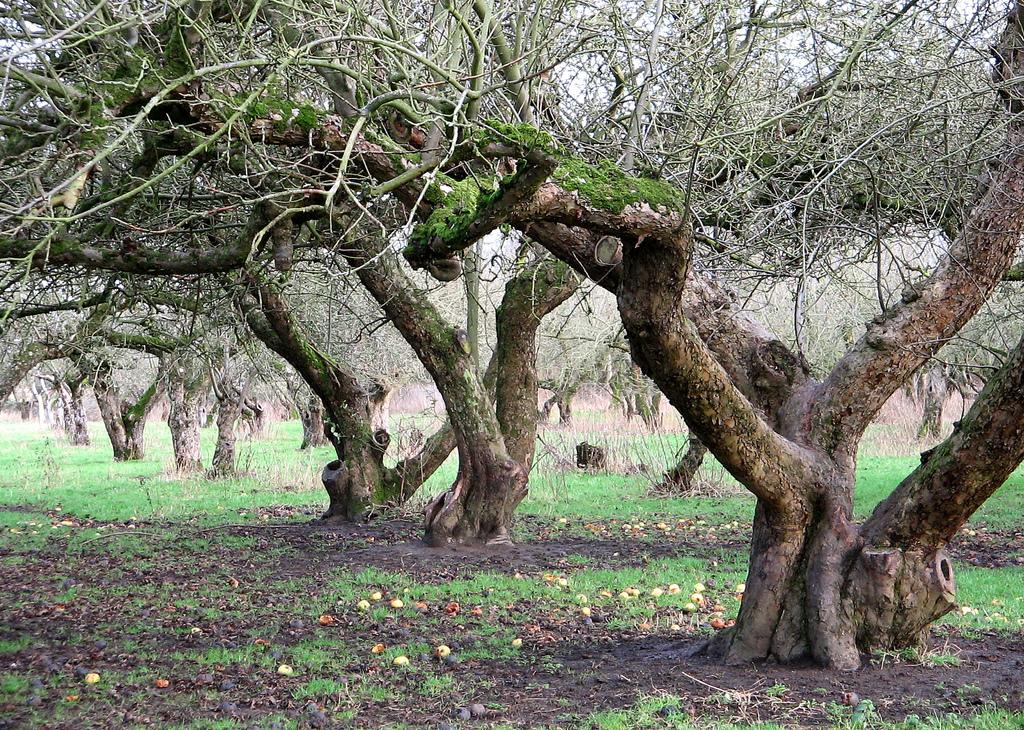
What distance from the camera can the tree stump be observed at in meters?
20.1

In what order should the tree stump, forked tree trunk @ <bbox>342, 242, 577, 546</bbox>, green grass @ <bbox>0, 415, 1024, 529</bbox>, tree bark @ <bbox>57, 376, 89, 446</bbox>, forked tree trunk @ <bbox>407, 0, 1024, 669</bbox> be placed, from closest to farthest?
forked tree trunk @ <bbox>407, 0, 1024, 669</bbox> < forked tree trunk @ <bbox>342, 242, 577, 546</bbox> < green grass @ <bbox>0, 415, 1024, 529</bbox> < the tree stump < tree bark @ <bbox>57, 376, 89, 446</bbox>

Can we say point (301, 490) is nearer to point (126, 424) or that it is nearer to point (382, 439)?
point (382, 439)

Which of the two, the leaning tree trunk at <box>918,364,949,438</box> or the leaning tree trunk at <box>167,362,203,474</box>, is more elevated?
the leaning tree trunk at <box>918,364,949,438</box>

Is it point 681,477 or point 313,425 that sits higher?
point 313,425

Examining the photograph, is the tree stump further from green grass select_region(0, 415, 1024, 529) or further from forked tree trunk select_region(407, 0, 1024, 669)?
forked tree trunk select_region(407, 0, 1024, 669)

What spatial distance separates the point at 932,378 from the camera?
2739 centimetres

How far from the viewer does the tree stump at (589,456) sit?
66.0 feet

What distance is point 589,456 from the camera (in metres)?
20.1

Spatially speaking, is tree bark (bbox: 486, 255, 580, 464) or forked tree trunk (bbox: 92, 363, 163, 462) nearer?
tree bark (bbox: 486, 255, 580, 464)

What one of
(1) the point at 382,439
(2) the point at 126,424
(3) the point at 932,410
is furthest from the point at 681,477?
(2) the point at 126,424

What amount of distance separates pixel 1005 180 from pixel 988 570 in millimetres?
5260

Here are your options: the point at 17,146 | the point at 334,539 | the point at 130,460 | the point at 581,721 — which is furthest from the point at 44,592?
the point at 130,460

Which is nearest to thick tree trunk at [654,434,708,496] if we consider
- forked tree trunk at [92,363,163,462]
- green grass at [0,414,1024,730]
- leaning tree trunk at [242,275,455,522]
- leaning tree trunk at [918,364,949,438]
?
green grass at [0,414,1024,730]

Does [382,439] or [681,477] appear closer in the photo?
[382,439]
